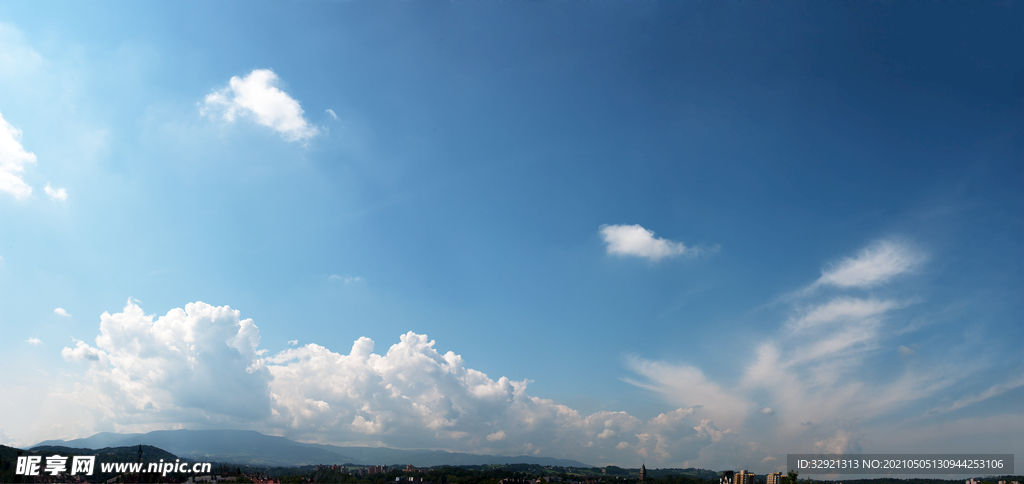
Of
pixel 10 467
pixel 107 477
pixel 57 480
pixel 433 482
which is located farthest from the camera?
pixel 433 482

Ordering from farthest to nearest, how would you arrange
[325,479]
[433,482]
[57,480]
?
[433,482]
[325,479]
[57,480]

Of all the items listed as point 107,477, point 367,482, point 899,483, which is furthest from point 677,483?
point 107,477

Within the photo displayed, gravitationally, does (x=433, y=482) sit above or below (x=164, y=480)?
below

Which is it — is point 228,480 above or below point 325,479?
above

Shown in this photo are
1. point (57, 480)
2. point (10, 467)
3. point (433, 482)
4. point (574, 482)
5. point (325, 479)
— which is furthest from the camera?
point (574, 482)

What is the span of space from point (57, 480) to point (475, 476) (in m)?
131

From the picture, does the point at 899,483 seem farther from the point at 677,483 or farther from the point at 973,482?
the point at 677,483

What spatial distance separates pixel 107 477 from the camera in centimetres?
12212

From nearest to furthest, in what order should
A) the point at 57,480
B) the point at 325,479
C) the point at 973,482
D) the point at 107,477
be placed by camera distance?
1. the point at 57,480
2. the point at 107,477
3. the point at 973,482
4. the point at 325,479

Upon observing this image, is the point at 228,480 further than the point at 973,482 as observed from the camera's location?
No

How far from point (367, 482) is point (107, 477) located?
6993cm

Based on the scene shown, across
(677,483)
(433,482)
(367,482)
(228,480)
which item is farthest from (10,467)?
(677,483)

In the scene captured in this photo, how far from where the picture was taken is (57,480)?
323ft

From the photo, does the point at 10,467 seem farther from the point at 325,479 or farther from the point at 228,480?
the point at 325,479
